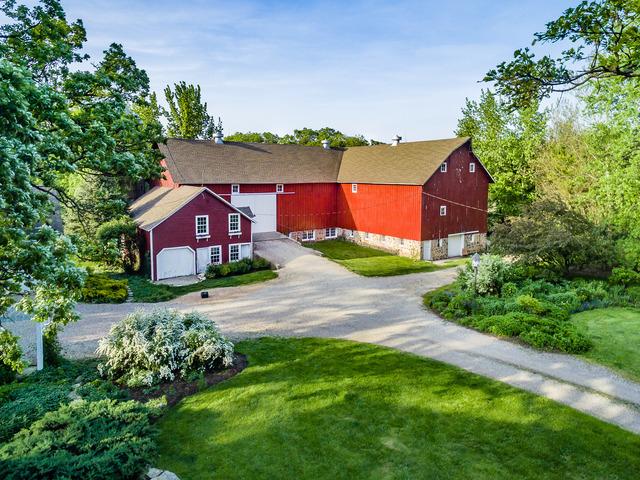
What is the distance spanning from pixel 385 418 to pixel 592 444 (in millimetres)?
4245

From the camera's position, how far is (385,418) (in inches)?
391

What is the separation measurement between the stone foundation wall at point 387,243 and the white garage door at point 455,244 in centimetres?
354

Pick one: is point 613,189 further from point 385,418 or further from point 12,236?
point 12,236

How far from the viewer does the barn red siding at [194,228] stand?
82.7ft

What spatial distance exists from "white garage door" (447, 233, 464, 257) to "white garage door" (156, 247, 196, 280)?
19.1m

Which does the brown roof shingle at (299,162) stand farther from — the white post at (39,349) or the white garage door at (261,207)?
the white post at (39,349)

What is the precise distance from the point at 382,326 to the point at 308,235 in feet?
68.9

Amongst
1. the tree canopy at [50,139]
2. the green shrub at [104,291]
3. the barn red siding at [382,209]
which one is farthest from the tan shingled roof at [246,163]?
the tree canopy at [50,139]

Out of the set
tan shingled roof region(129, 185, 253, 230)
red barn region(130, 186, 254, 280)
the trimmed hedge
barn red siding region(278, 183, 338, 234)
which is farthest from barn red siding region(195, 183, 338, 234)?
the trimmed hedge

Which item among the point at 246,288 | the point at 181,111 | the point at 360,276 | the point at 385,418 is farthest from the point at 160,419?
the point at 181,111

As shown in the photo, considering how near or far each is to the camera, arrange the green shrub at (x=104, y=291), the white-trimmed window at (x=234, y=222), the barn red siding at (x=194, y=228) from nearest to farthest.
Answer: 1. the green shrub at (x=104, y=291)
2. the barn red siding at (x=194, y=228)
3. the white-trimmed window at (x=234, y=222)

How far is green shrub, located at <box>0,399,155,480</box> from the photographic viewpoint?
6.43m

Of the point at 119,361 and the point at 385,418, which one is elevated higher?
the point at 119,361

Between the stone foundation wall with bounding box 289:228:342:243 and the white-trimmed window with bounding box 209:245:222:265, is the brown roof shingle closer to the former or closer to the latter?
the stone foundation wall with bounding box 289:228:342:243
